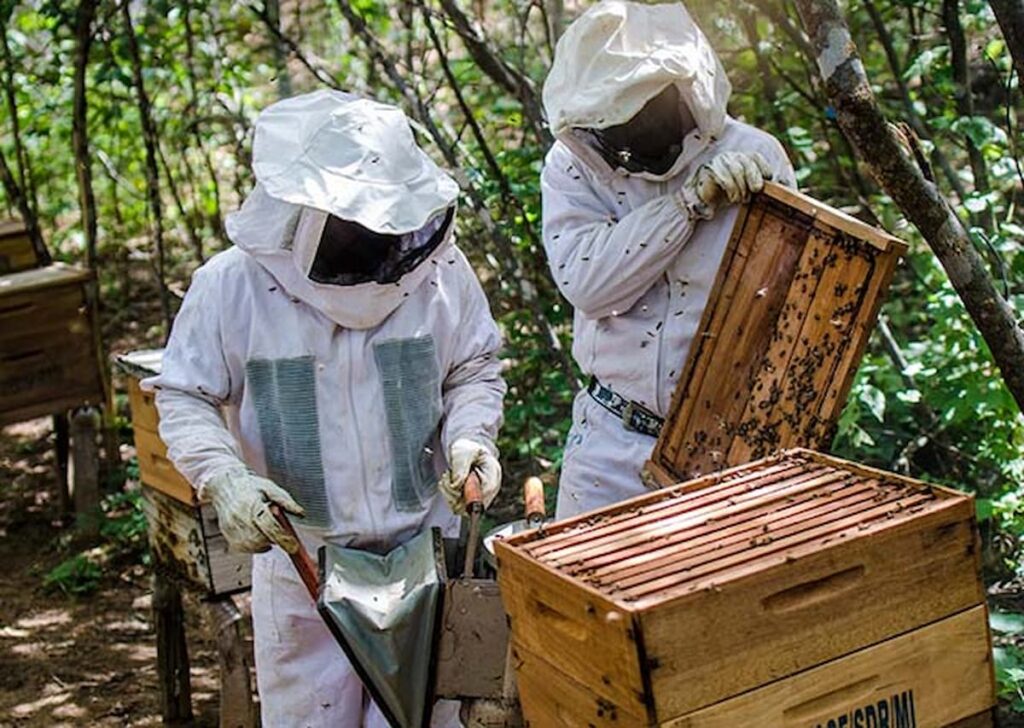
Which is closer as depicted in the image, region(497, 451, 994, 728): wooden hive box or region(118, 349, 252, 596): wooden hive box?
region(497, 451, 994, 728): wooden hive box

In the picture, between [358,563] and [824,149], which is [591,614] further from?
[824,149]

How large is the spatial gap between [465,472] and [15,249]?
3.53m

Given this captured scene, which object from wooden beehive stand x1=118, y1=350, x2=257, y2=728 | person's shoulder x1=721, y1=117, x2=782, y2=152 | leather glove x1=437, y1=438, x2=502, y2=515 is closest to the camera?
leather glove x1=437, y1=438, x2=502, y2=515

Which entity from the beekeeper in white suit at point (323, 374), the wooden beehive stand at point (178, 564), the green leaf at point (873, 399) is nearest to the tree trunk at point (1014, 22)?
the beekeeper in white suit at point (323, 374)

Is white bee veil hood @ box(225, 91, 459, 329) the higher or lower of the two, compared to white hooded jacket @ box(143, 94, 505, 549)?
higher

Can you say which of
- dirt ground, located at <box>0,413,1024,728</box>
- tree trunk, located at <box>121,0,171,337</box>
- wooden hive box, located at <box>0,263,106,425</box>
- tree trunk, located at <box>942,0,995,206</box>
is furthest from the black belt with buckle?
tree trunk, located at <box>121,0,171,337</box>

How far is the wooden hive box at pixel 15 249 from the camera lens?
5.56 m

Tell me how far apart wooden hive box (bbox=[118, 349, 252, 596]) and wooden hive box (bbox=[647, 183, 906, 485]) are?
4.06 feet

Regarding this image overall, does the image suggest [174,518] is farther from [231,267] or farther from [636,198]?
[636,198]

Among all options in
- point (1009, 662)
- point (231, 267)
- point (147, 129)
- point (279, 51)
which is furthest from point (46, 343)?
point (1009, 662)

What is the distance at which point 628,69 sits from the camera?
272 cm

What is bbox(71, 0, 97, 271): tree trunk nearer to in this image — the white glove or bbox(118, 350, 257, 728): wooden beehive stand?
bbox(118, 350, 257, 728): wooden beehive stand

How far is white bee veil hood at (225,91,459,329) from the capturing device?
2.55 metres

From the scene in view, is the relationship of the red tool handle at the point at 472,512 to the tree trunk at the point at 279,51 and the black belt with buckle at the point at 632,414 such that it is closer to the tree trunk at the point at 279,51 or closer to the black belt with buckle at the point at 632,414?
the black belt with buckle at the point at 632,414
